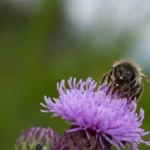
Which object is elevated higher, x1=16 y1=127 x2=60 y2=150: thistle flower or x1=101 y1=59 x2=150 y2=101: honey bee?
x1=101 y1=59 x2=150 y2=101: honey bee

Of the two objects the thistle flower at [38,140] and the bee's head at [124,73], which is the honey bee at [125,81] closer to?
the bee's head at [124,73]

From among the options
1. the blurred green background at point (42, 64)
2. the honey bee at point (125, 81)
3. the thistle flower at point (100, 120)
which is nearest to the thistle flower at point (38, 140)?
the thistle flower at point (100, 120)

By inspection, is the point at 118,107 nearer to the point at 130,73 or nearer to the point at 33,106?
the point at 130,73

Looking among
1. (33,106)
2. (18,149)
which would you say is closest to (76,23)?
(33,106)

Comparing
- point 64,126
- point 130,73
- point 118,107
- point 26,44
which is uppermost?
point 26,44

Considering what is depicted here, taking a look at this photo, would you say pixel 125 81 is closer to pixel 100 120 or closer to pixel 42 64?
pixel 100 120

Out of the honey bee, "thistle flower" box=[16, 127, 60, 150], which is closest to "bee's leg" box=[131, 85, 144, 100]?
the honey bee

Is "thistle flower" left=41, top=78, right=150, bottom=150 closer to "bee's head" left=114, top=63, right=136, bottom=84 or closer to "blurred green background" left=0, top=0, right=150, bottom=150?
"bee's head" left=114, top=63, right=136, bottom=84
